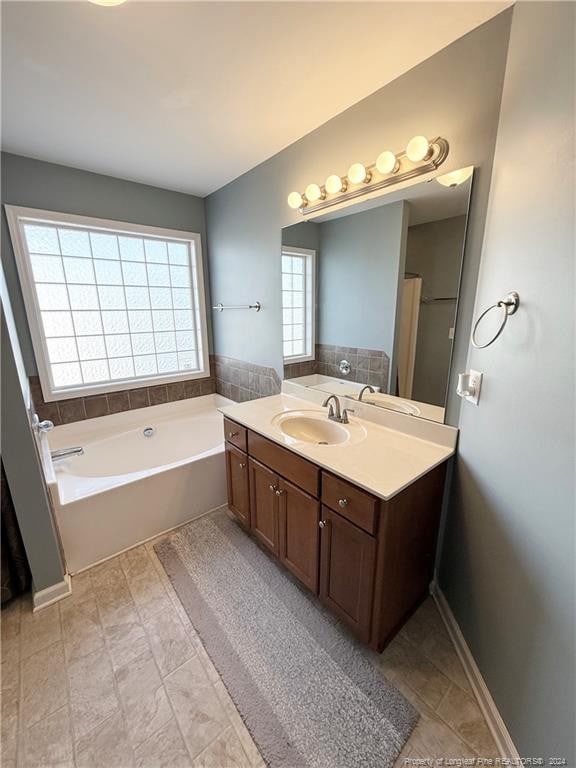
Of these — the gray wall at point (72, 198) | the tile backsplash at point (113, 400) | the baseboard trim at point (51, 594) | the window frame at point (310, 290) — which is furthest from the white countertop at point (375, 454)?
the gray wall at point (72, 198)

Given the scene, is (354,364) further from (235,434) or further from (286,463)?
(235,434)

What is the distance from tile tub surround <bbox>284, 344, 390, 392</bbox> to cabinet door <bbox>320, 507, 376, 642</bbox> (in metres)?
0.77

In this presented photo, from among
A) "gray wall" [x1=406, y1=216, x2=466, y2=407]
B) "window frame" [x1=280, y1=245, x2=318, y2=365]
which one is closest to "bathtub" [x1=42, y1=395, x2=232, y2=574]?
"window frame" [x1=280, y1=245, x2=318, y2=365]

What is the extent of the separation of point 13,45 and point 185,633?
8.48 feet

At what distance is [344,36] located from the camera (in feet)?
3.80

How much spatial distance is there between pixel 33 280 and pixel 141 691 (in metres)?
2.56

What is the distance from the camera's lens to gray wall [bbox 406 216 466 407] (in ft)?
4.33

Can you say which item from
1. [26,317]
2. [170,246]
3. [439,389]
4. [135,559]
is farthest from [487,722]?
[170,246]

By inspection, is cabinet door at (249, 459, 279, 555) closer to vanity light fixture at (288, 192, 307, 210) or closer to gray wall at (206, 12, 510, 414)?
gray wall at (206, 12, 510, 414)

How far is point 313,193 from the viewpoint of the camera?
1.74m

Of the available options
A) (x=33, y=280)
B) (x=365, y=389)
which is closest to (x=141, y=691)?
(x=365, y=389)

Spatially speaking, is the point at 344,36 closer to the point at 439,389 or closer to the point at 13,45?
the point at 13,45

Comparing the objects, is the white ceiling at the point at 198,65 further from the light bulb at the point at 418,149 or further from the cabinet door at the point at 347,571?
the cabinet door at the point at 347,571

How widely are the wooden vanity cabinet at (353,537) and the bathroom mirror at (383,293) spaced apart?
1.66 ft
